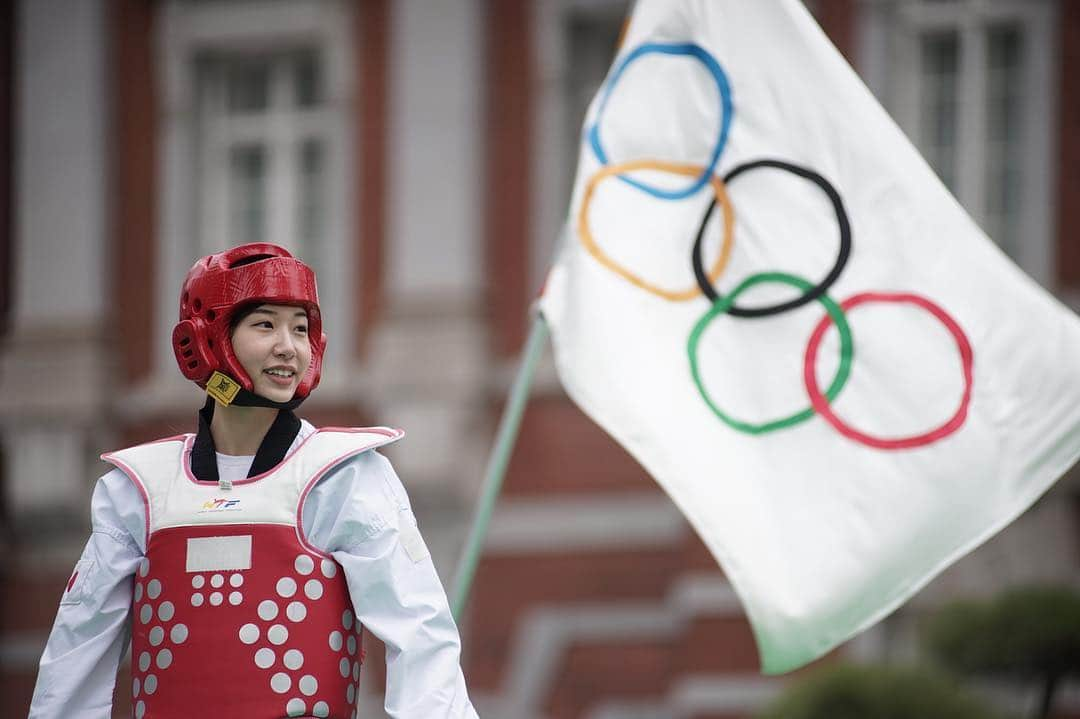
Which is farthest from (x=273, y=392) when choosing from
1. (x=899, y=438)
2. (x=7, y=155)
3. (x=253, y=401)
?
(x=7, y=155)

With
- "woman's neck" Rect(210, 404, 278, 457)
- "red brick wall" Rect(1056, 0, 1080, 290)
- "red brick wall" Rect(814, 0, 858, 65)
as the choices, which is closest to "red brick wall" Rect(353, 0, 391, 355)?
"red brick wall" Rect(814, 0, 858, 65)

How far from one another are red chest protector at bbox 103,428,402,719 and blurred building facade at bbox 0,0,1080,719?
6774mm

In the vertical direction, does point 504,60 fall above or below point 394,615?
above

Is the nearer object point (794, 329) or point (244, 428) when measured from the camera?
point (244, 428)

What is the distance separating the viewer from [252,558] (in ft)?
10.2

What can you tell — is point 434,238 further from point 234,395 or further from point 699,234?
point 234,395

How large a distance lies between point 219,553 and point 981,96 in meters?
7.73

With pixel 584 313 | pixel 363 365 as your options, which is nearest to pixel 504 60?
pixel 363 365

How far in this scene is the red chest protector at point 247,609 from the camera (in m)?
3.08

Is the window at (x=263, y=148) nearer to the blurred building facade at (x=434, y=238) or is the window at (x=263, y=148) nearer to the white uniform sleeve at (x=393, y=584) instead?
the blurred building facade at (x=434, y=238)

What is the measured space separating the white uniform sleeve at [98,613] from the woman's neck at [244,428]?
175mm

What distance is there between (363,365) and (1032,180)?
3.74 meters

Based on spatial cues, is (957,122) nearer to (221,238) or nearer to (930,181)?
(221,238)

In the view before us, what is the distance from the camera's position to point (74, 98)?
11445 millimetres
